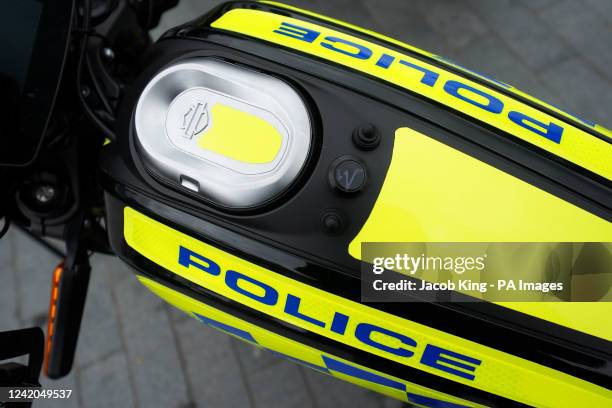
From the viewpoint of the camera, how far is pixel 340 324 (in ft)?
4.38

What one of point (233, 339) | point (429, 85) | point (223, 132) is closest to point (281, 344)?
point (223, 132)

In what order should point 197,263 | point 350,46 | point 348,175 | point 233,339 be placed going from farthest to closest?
point 233,339, point 350,46, point 197,263, point 348,175

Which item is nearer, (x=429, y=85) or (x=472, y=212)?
(x=472, y=212)

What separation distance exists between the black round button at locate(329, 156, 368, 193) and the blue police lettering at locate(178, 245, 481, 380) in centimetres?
33

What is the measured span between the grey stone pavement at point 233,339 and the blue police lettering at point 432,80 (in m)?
1.48

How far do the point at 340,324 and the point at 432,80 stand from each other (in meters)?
0.78

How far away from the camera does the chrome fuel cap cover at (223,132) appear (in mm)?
1320

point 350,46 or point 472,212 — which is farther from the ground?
point 350,46

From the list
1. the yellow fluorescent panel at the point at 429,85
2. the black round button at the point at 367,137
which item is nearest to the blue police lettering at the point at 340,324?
the black round button at the point at 367,137

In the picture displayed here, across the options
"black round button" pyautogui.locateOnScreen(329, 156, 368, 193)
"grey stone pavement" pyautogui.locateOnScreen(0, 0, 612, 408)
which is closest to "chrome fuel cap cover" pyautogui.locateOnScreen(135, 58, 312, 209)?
"black round button" pyautogui.locateOnScreen(329, 156, 368, 193)

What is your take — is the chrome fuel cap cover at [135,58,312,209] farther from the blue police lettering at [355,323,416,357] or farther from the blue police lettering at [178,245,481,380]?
the blue police lettering at [355,323,416,357]

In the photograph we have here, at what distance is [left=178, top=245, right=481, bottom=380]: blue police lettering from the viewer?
130 centimetres

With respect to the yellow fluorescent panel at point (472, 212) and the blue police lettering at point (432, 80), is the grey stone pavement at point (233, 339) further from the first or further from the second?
the blue police lettering at point (432, 80)

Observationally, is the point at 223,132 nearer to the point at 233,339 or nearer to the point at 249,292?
the point at 249,292
